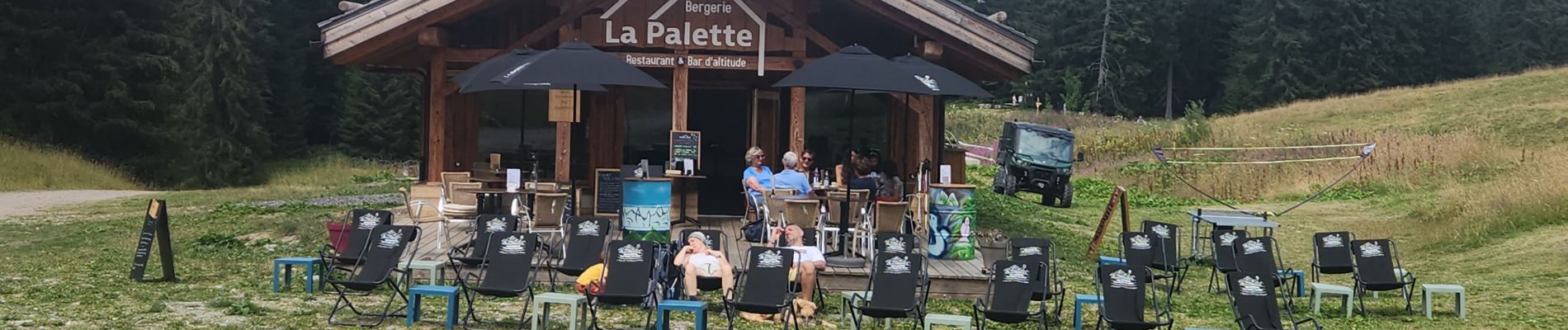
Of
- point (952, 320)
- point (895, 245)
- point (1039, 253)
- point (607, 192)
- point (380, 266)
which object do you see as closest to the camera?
point (952, 320)

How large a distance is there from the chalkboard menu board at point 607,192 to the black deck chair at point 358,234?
2.83 m

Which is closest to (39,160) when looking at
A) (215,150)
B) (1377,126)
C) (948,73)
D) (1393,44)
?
(215,150)

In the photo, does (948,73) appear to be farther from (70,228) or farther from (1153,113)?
(1153,113)

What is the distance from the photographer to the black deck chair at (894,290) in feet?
28.4

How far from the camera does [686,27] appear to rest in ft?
46.9

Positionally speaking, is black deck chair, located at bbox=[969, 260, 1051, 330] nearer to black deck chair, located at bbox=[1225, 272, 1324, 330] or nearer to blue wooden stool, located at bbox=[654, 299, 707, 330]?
black deck chair, located at bbox=[1225, 272, 1324, 330]

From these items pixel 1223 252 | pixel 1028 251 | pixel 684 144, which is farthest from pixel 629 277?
pixel 1223 252

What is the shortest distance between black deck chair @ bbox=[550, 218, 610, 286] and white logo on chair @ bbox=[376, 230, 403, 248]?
1.05 m

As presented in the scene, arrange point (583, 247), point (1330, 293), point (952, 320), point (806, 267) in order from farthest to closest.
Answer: point (1330, 293) → point (583, 247) → point (806, 267) → point (952, 320)

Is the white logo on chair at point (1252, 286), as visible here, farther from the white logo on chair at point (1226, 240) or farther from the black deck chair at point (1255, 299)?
the white logo on chair at point (1226, 240)

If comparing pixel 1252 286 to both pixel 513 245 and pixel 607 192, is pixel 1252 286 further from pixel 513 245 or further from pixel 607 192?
pixel 607 192

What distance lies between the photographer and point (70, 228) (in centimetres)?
1661

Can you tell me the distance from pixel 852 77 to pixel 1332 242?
412cm

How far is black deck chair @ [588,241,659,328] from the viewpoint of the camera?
8719 mm
